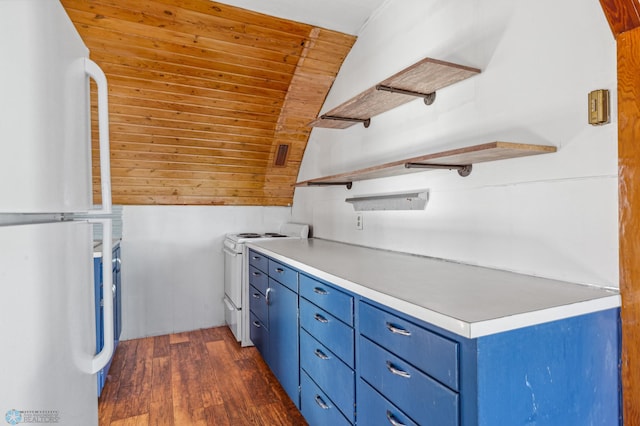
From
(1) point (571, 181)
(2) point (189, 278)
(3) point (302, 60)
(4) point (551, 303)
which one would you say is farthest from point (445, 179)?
(2) point (189, 278)

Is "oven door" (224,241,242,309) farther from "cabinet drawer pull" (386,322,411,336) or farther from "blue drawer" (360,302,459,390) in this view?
"cabinet drawer pull" (386,322,411,336)

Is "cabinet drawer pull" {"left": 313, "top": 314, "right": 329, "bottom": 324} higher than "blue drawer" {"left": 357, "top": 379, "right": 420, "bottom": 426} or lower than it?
higher

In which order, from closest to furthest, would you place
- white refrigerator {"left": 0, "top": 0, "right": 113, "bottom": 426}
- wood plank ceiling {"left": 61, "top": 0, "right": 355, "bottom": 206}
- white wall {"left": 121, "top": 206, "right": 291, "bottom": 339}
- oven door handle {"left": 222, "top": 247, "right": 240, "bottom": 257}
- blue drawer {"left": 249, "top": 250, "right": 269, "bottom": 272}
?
white refrigerator {"left": 0, "top": 0, "right": 113, "bottom": 426} → wood plank ceiling {"left": 61, "top": 0, "right": 355, "bottom": 206} → blue drawer {"left": 249, "top": 250, "right": 269, "bottom": 272} → oven door handle {"left": 222, "top": 247, "right": 240, "bottom": 257} → white wall {"left": 121, "top": 206, "right": 291, "bottom": 339}

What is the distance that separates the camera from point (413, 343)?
1145 millimetres

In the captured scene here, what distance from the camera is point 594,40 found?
4.25 feet

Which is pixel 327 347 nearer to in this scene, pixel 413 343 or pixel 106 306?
pixel 413 343

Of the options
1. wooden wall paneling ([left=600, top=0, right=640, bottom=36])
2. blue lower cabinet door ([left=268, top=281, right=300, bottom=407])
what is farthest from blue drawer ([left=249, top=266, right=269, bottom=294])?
wooden wall paneling ([left=600, top=0, right=640, bottom=36])

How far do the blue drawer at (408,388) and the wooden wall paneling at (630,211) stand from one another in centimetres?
65

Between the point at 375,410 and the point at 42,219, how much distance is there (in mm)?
1218

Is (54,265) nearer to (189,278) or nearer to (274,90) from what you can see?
(274,90)

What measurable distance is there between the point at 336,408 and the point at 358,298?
22.8 inches

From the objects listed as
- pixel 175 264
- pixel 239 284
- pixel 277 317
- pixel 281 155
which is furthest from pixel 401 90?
pixel 175 264

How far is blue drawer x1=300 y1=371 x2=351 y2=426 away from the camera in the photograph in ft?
5.47

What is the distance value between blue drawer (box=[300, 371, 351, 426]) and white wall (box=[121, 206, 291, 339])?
2.15 m
